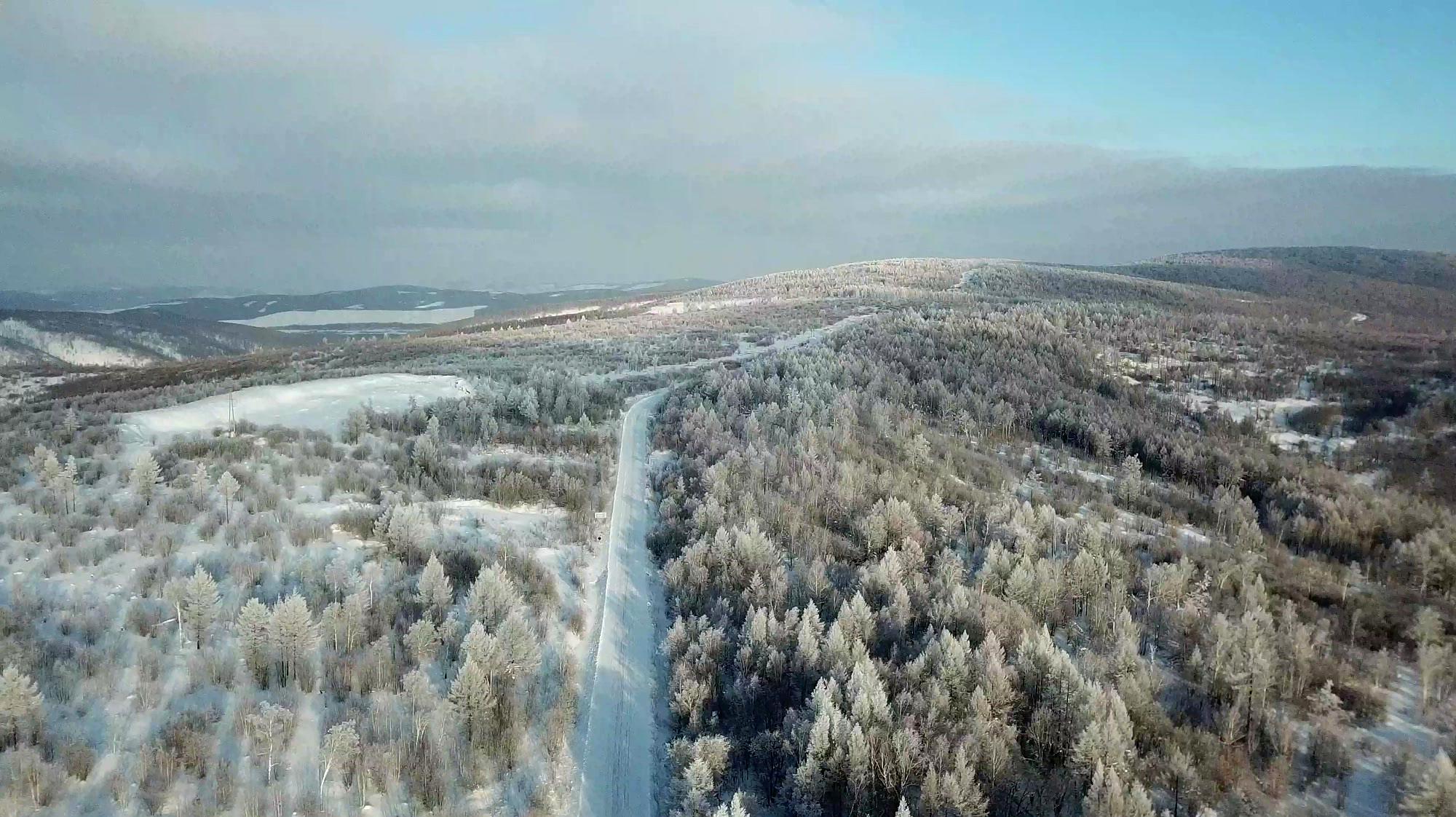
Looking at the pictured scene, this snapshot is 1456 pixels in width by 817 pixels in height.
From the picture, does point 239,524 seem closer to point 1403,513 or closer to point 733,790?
point 733,790

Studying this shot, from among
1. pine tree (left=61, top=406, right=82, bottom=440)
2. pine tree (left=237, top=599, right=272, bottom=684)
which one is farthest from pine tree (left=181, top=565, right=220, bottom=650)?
pine tree (left=61, top=406, right=82, bottom=440)

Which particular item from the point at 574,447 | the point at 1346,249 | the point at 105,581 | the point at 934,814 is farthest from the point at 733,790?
the point at 1346,249

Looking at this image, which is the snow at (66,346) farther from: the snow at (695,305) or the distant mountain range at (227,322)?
the snow at (695,305)

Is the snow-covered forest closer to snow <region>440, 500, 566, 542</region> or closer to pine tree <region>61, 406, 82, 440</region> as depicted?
snow <region>440, 500, 566, 542</region>

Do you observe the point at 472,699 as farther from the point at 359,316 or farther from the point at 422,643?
the point at 359,316

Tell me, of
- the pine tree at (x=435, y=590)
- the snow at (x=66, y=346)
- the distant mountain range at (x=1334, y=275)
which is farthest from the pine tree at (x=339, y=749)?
the snow at (x=66, y=346)

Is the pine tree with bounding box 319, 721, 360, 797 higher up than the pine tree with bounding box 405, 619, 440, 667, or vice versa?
the pine tree with bounding box 405, 619, 440, 667
